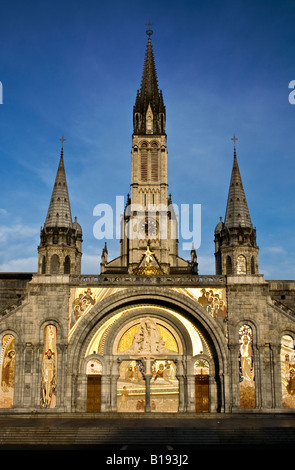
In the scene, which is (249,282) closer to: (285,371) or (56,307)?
(285,371)

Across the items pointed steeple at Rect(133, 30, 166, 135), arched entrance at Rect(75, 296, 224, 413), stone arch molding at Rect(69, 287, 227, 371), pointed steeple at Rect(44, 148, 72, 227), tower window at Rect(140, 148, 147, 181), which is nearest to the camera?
stone arch molding at Rect(69, 287, 227, 371)

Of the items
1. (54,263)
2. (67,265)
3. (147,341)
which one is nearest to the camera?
(147,341)

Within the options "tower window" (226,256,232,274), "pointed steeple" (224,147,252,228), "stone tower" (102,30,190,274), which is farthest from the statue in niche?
"stone tower" (102,30,190,274)

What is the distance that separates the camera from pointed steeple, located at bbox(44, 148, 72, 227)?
152ft

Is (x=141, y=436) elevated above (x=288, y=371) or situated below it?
below

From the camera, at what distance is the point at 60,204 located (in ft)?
154

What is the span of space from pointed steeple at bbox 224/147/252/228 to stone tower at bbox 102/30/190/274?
1720 cm

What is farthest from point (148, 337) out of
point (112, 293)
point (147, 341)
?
point (112, 293)

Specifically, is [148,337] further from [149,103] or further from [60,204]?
[149,103]

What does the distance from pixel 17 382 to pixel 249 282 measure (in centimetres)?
1635

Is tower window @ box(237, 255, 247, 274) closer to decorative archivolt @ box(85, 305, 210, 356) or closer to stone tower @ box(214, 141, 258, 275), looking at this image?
stone tower @ box(214, 141, 258, 275)

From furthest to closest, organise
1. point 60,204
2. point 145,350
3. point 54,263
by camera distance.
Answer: point 54,263
point 60,204
point 145,350

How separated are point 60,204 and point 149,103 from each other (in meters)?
29.8

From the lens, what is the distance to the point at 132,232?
64.1 m
